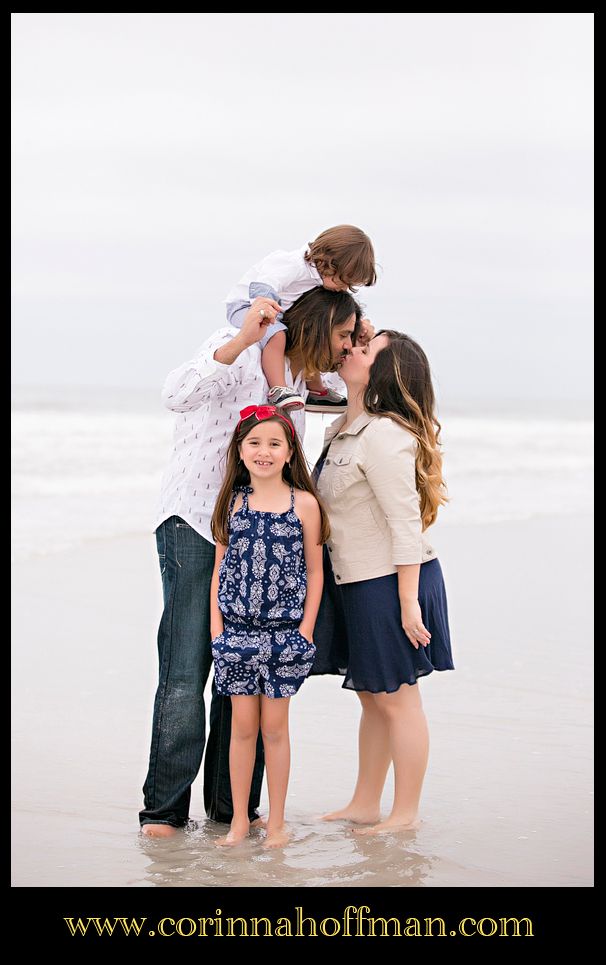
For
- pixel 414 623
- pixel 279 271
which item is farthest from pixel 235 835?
pixel 279 271

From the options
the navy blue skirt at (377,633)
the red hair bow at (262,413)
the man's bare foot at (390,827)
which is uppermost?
the red hair bow at (262,413)

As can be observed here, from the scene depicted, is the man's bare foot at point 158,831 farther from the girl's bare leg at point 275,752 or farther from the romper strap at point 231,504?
the romper strap at point 231,504

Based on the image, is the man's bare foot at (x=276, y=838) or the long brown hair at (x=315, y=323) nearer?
the man's bare foot at (x=276, y=838)

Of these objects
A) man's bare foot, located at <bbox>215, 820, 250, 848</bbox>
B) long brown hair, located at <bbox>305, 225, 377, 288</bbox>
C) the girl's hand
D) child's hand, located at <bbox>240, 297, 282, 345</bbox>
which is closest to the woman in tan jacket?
the girl's hand

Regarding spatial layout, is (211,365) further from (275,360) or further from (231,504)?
(231,504)

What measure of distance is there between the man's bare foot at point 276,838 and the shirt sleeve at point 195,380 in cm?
137

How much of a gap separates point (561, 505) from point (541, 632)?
5.98 metres

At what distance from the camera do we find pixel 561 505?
1215cm

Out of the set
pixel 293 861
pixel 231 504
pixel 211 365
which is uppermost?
pixel 211 365

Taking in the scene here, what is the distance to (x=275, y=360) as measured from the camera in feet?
12.4

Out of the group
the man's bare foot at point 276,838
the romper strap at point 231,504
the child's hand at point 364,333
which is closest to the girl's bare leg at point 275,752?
the man's bare foot at point 276,838

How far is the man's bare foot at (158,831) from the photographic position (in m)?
3.63

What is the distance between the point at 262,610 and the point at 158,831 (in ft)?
2.60
